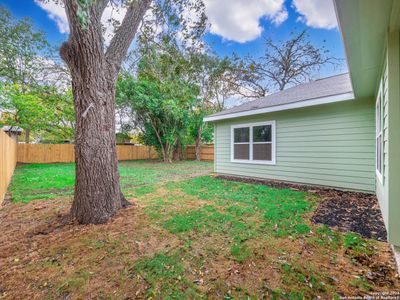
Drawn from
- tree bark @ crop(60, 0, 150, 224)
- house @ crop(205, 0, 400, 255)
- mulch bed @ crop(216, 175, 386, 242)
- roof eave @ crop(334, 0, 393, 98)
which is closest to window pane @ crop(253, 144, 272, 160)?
house @ crop(205, 0, 400, 255)

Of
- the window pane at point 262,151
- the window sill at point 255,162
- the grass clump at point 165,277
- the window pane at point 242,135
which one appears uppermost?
the window pane at point 242,135

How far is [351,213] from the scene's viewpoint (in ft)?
11.0

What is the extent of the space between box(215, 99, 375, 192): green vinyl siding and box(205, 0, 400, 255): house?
0.02m

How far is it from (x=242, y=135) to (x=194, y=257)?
5.37 metres

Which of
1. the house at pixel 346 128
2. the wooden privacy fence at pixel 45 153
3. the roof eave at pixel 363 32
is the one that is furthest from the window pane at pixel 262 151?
the wooden privacy fence at pixel 45 153

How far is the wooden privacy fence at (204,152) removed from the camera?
16.2 meters

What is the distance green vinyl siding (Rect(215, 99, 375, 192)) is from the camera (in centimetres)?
451

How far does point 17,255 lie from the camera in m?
2.19

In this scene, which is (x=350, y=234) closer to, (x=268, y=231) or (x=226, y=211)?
(x=268, y=231)

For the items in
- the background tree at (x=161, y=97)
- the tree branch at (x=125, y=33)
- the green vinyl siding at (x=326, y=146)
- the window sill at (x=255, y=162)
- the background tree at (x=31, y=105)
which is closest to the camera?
the tree branch at (x=125, y=33)

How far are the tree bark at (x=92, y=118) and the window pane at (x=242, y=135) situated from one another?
4759 mm

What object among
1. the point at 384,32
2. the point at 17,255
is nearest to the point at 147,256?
the point at 17,255

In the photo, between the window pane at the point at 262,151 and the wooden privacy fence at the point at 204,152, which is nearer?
the window pane at the point at 262,151

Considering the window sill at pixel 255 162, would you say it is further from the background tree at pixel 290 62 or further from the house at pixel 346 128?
the background tree at pixel 290 62
